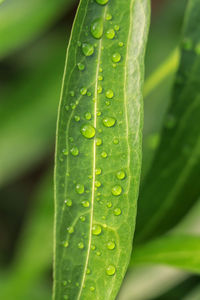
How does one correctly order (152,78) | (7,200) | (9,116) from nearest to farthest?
(152,78) → (9,116) → (7,200)

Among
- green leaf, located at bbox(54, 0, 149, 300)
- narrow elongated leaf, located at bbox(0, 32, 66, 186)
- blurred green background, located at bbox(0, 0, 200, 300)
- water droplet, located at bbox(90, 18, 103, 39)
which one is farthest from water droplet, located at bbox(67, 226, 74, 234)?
narrow elongated leaf, located at bbox(0, 32, 66, 186)

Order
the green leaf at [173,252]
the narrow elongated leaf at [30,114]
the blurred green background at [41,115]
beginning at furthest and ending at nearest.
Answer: the narrow elongated leaf at [30,114] → the blurred green background at [41,115] → the green leaf at [173,252]

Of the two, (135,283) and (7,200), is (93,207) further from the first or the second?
(7,200)

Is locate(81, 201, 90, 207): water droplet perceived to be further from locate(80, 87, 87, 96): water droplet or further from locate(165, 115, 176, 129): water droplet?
locate(165, 115, 176, 129): water droplet

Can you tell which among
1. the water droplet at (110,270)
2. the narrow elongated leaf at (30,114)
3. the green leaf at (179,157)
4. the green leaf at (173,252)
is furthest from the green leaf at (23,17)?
the water droplet at (110,270)

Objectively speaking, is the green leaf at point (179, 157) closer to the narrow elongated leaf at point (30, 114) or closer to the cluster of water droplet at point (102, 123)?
the cluster of water droplet at point (102, 123)

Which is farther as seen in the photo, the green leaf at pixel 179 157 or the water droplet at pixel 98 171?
the green leaf at pixel 179 157

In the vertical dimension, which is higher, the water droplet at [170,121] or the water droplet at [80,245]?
the water droplet at [170,121]

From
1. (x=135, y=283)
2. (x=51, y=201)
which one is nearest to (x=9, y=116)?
(x=51, y=201)
